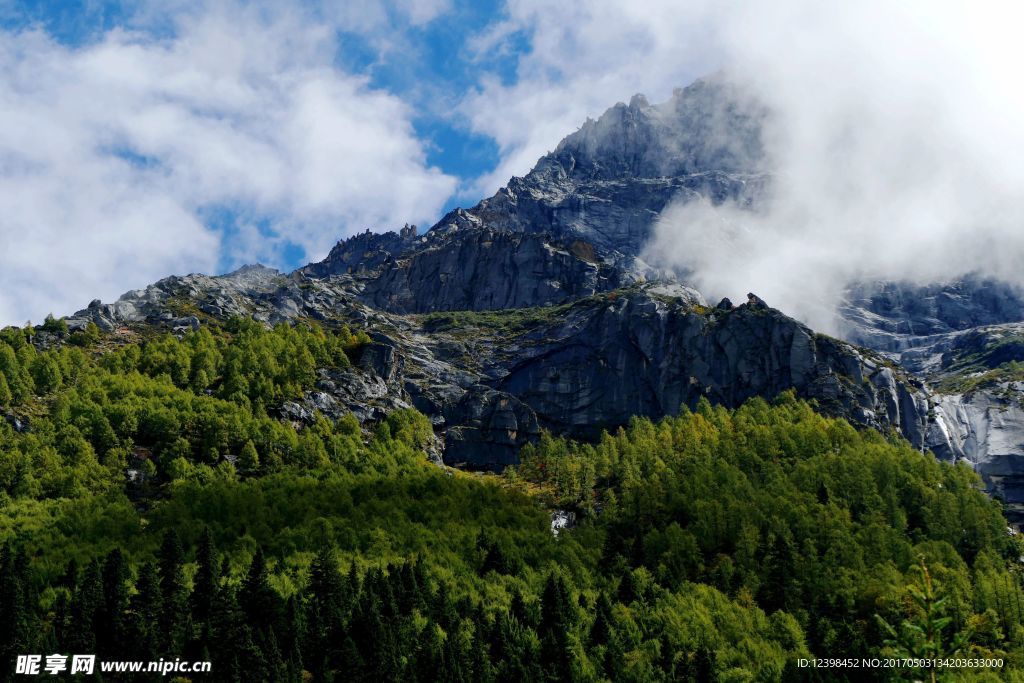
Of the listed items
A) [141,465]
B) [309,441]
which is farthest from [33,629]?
[309,441]

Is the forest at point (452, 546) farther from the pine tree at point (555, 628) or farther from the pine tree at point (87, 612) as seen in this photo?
the pine tree at point (555, 628)

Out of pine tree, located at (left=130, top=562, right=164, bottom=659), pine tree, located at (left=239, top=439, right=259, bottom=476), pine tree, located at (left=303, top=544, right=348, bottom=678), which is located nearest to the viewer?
pine tree, located at (left=130, top=562, right=164, bottom=659)

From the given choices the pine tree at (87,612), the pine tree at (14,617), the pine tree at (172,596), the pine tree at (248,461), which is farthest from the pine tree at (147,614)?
the pine tree at (248,461)

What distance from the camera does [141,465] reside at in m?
143

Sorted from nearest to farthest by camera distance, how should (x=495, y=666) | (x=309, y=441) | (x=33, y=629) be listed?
(x=33, y=629) → (x=495, y=666) → (x=309, y=441)

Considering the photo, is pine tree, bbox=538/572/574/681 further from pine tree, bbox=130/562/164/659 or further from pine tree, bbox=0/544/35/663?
pine tree, bbox=0/544/35/663

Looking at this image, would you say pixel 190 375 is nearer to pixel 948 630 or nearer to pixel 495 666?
pixel 495 666

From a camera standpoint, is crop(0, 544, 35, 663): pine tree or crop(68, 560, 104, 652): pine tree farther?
crop(68, 560, 104, 652): pine tree

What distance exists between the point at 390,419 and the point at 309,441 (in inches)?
1453

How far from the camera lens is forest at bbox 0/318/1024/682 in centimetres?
8938

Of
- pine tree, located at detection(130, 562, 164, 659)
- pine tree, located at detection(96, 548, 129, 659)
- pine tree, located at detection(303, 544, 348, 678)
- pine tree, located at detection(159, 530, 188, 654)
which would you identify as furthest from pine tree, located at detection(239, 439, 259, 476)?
pine tree, located at detection(96, 548, 129, 659)

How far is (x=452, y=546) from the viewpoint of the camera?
124500mm

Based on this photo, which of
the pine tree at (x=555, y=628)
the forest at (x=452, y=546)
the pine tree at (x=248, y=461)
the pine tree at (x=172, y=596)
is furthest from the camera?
the pine tree at (x=248, y=461)

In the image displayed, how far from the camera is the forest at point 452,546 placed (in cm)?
8938
